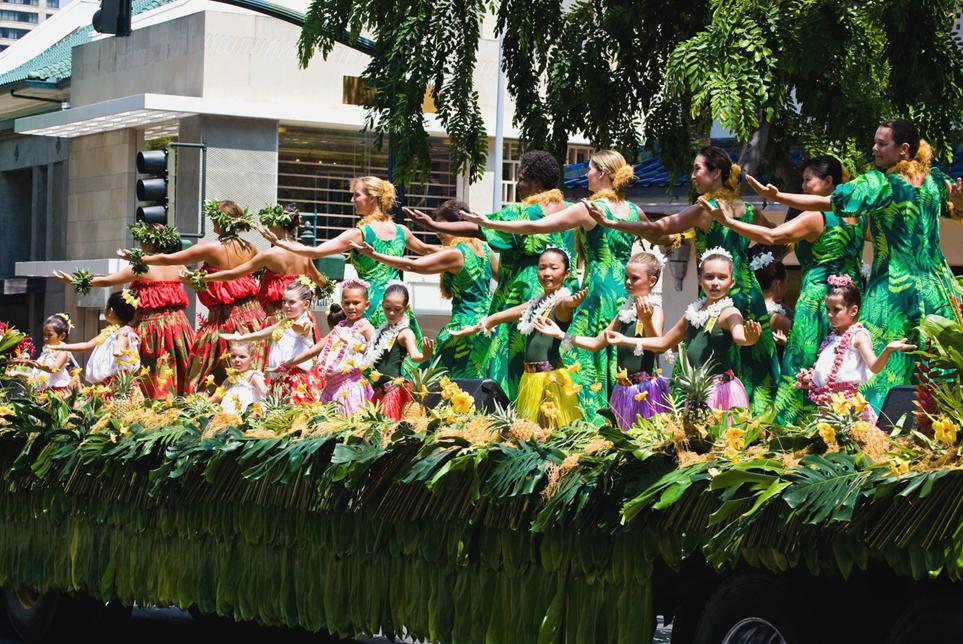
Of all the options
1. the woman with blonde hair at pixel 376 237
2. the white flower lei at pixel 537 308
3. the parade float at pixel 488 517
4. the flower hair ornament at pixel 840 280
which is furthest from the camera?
the woman with blonde hair at pixel 376 237

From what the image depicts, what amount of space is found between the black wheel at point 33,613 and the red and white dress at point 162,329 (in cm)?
346

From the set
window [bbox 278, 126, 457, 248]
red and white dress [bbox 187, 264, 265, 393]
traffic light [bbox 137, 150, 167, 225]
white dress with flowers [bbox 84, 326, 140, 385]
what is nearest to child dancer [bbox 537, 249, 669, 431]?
red and white dress [bbox 187, 264, 265, 393]

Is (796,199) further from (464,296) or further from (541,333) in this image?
(464,296)

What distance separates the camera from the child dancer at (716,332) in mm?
8117

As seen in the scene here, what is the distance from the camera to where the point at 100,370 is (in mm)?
12453

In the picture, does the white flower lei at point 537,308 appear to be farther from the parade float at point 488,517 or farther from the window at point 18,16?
the window at point 18,16

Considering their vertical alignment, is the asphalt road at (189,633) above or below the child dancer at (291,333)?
below

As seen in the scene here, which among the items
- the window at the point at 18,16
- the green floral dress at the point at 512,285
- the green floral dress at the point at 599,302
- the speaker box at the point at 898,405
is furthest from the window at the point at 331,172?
the window at the point at 18,16

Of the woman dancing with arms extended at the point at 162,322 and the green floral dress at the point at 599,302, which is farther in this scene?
the woman dancing with arms extended at the point at 162,322

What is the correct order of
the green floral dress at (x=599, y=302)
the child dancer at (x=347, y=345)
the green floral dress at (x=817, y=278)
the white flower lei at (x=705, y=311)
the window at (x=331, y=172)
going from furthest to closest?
the window at (x=331, y=172) → the child dancer at (x=347, y=345) → the green floral dress at (x=599, y=302) → the green floral dress at (x=817, y=278) → the white flower lei at (x=705, y=311)

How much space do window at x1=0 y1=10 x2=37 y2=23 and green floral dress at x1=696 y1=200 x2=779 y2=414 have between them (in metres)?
154

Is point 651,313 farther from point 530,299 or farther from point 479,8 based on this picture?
point 479,8

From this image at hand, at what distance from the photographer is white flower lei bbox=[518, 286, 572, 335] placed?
30.1ft

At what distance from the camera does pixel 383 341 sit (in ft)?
33.7
